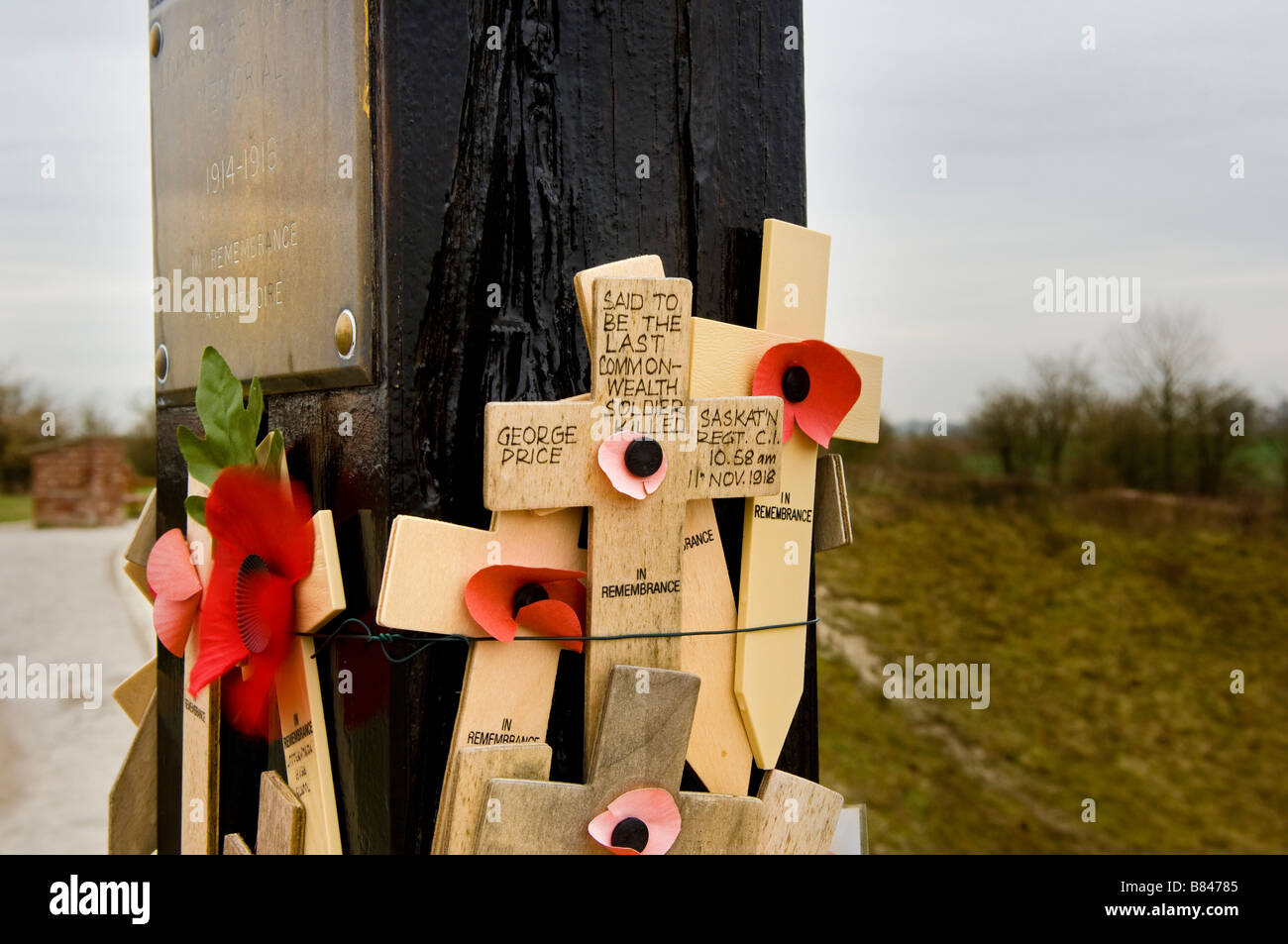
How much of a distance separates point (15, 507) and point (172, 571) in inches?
358

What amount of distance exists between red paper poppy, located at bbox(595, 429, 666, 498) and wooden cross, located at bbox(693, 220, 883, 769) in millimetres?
121

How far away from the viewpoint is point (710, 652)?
3.76ft

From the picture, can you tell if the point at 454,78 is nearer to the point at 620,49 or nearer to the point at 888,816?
the point at 620,49

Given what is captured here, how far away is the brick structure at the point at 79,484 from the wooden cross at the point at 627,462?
9.19 meters

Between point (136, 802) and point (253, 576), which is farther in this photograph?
point (136, 802)

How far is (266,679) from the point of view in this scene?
3.88 ft

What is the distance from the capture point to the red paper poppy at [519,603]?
39.2 inches

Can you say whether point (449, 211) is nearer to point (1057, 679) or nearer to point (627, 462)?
point (627, 462)

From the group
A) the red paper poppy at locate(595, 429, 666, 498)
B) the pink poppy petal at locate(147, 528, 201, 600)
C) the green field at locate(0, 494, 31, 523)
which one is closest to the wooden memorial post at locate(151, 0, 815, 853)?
the red paper poppy at locate(595, 429, 666, 498)

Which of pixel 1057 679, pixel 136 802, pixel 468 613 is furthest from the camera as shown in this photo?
pixel 1057 679

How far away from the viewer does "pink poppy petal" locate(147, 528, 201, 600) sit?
4.41 feet

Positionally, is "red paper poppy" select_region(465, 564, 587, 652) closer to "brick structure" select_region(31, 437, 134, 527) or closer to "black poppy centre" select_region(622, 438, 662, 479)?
"black poppy centre" select_region(622, 438, 662, 479)

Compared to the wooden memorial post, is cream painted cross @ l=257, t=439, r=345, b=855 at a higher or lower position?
lower

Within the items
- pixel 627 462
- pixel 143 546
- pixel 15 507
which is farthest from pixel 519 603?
pixel 15 507
